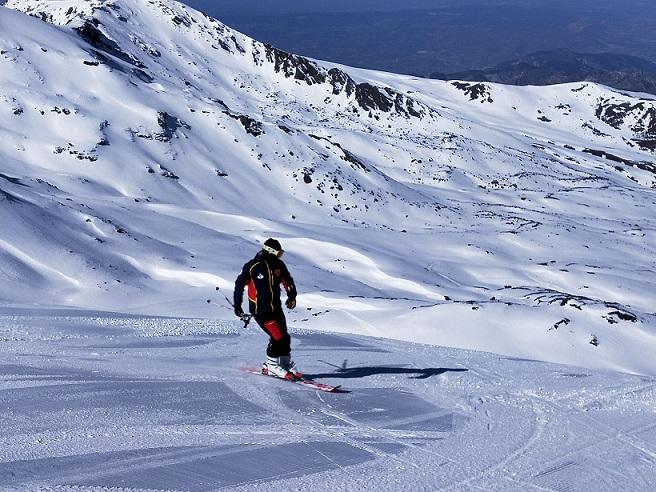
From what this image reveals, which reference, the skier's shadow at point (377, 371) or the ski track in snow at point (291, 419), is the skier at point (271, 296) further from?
the skier's shadow at point (377, 371)

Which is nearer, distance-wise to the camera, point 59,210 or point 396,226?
point 59,210

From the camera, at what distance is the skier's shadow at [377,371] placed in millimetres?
9766

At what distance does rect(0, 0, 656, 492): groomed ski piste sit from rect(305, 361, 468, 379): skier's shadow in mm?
61

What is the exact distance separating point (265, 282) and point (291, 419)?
2271 mm

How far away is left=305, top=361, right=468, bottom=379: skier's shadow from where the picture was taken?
32.0 feet

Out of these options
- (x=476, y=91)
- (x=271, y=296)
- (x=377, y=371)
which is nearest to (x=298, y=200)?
(x=377, y=371)

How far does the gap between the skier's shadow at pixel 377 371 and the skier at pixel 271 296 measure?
64 centimetres

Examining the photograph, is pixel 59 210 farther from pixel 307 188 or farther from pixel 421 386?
pixel 307 188

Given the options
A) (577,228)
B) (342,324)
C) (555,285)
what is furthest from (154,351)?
(577,228)

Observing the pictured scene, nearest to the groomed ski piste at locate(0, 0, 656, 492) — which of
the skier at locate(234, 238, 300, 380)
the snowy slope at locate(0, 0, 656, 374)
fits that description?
the snowy slope at locate(0, 0, 656, 374)

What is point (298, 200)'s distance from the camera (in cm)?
5753

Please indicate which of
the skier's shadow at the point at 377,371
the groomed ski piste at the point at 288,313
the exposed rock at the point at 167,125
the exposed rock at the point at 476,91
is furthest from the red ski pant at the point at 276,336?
the exposed rock at the point at 476,91

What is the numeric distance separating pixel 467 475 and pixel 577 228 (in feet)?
190

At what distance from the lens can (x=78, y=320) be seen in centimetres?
1139
